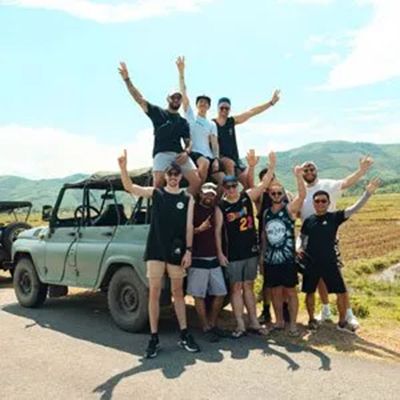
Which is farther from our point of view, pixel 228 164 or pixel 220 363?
pixel 228 164

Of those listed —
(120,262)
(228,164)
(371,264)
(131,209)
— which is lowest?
(371,264)

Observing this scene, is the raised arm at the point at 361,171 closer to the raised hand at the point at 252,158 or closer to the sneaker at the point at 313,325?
the raised hand at the point at 252,158

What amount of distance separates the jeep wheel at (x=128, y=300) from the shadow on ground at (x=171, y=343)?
0.52ft

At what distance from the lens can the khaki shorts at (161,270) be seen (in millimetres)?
6684

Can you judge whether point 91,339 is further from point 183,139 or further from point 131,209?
point 183,139

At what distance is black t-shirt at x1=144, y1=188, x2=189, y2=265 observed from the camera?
6648 millimetres

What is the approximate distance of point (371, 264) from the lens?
930 inches

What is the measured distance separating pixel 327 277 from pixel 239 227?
1.32 metres

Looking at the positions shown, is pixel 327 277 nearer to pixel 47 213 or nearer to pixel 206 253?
pixel 206 253

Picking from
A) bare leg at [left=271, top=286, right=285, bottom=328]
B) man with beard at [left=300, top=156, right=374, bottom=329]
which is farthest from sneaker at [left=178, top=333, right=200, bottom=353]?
man with beard at [left=300, top=156, right=374, bottom=329]

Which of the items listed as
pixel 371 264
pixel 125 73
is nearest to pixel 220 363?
pixel 125 73

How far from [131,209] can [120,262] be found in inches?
33.6

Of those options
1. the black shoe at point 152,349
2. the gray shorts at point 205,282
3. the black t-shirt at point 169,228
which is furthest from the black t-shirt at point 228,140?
the black shoe at point 152,349

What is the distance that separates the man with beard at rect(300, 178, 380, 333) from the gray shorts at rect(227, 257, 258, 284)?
2.44 ft
